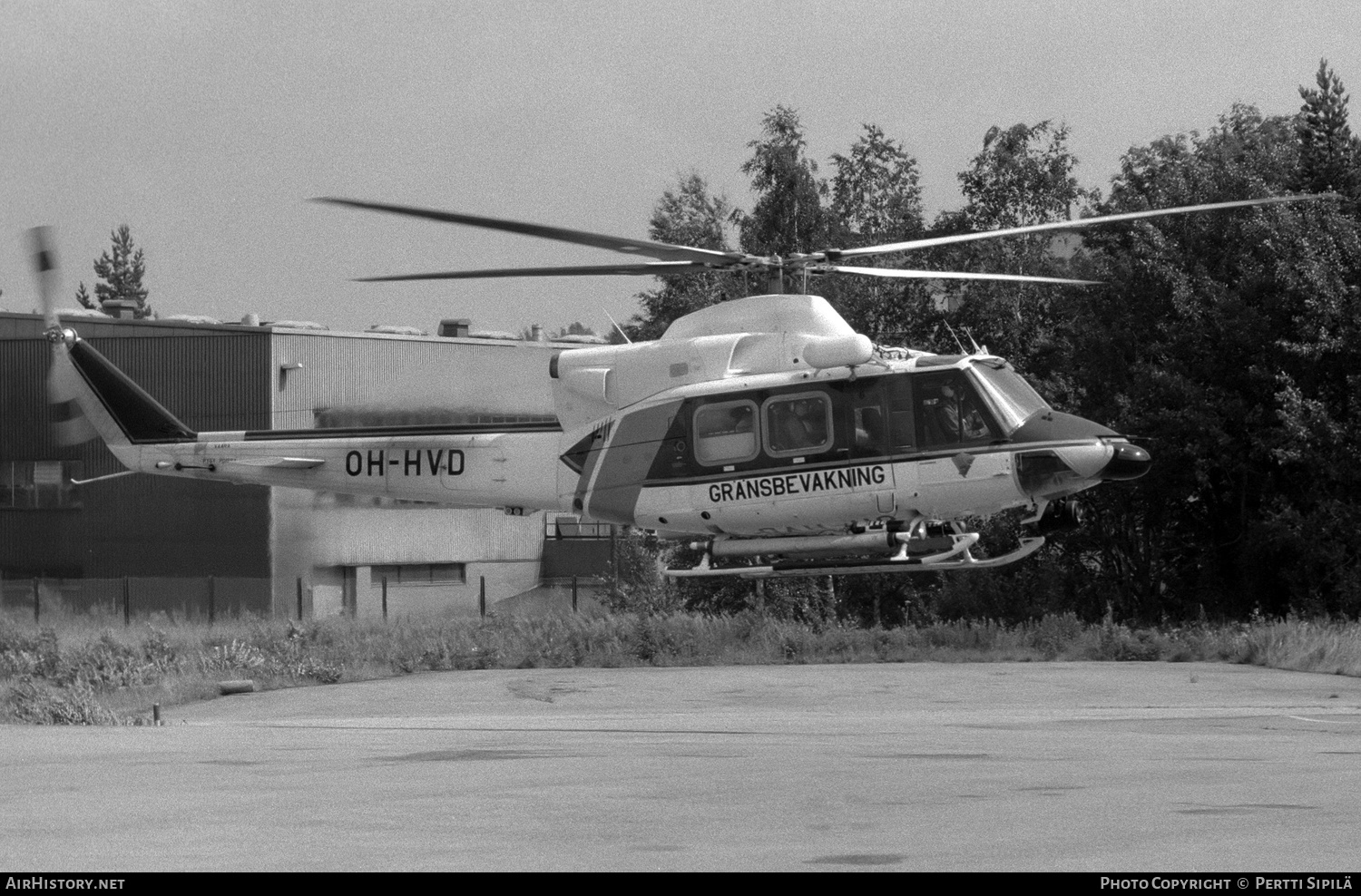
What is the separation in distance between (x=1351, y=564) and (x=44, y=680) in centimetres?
2121

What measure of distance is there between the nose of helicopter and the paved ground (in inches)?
94.4

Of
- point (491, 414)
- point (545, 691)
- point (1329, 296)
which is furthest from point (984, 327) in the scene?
point (545, 691)

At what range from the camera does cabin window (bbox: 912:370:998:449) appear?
1644 cm

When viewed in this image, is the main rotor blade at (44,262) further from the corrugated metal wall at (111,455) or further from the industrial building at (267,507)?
the corrugated metal wall at (111,455)

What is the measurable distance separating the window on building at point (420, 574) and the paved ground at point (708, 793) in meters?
16.5

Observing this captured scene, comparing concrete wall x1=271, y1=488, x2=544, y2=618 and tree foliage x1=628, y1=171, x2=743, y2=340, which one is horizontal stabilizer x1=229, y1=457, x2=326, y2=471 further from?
tree foliage x1=628, y1=171, x2=743, y2=340

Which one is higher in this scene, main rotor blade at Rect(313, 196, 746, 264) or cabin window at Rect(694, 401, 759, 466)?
main rotor blade at Rect(313, 196, 746, 264)

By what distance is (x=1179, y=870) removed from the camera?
659 centimetres

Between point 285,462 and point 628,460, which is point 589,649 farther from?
point 628,460

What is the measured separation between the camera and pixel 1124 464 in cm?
1619

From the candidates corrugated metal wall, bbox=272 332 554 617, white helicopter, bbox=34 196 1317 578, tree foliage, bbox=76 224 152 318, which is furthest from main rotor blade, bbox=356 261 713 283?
tree foliage, bbox=76 224 152 318

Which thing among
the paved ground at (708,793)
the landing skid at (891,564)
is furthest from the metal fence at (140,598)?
the landing skid at (891,564)

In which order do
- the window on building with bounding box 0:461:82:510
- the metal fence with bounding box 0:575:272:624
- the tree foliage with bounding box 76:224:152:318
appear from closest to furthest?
the metal fence with bounding box 0:575:272:624
the window on building with bounding box 0:461:82:510
the tree foliage with bounding box 76:224:152:318

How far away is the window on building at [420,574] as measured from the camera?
32.7 m
